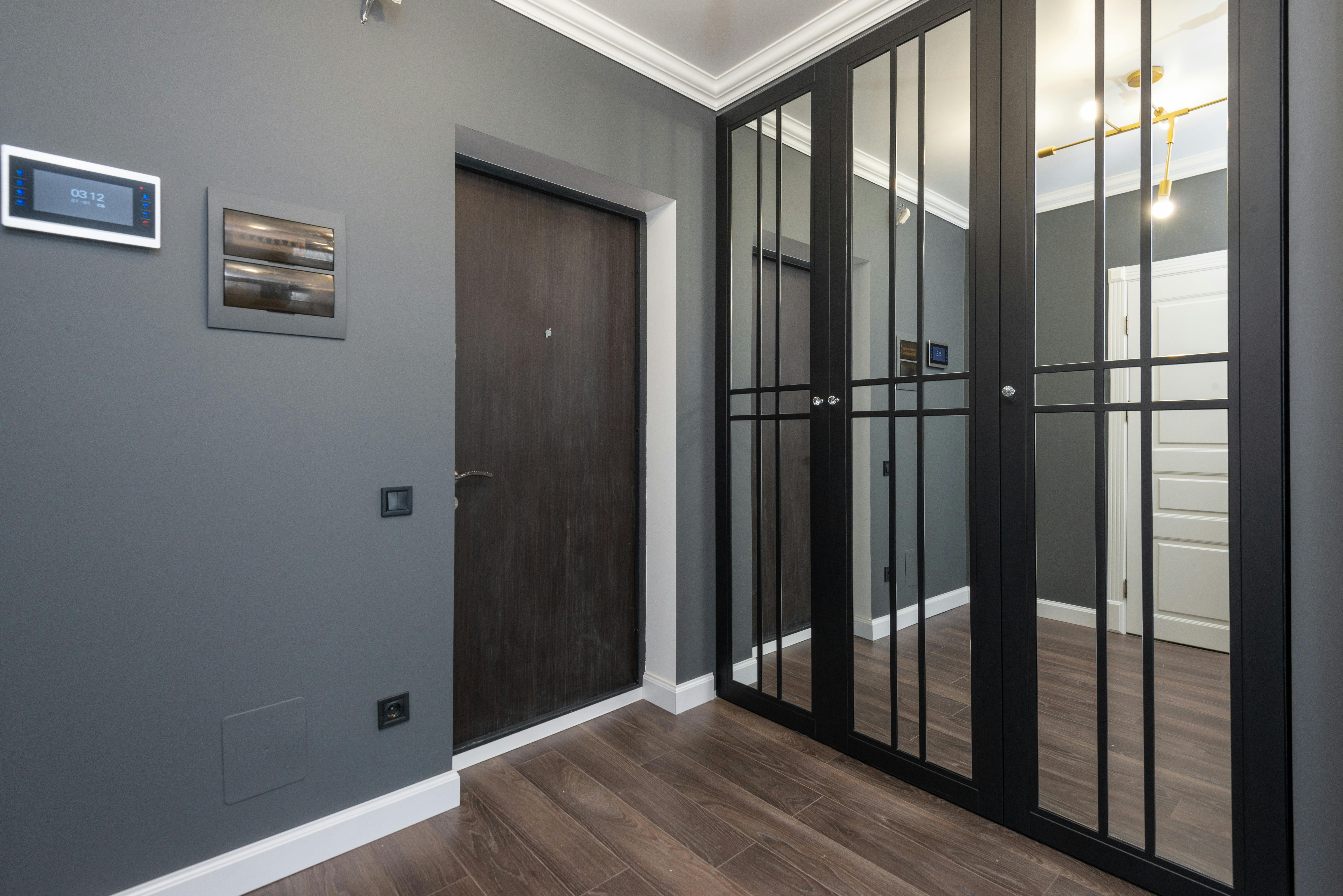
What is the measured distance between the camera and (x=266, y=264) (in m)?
1.62

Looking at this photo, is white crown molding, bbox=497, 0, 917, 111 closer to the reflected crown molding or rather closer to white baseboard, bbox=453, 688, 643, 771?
the reflected crown molding

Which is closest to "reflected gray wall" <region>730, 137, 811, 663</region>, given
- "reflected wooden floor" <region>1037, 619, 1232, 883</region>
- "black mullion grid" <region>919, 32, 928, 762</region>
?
"black mullion grid" <region>919, 32, 928, 762</region>

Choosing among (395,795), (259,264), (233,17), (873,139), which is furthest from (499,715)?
(873,139)

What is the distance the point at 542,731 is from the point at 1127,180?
100 inches

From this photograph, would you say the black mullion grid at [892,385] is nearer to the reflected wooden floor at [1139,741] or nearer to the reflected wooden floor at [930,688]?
the reflected wooden floor at [930,688]

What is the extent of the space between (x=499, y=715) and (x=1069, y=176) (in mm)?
2499

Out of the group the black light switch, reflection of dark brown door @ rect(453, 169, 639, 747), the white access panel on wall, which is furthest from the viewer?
reflection of dark brown door @ rect(453, 169, 639, 747)

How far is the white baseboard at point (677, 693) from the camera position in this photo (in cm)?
261

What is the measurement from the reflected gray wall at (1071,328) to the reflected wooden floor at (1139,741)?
160mm

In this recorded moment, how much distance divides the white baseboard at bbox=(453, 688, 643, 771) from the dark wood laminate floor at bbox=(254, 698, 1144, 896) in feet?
0.12

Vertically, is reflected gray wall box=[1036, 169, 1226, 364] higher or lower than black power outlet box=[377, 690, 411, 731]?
higher

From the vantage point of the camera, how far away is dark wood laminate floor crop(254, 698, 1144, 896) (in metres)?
1.62

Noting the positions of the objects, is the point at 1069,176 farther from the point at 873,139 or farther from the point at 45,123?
the point at 45,123

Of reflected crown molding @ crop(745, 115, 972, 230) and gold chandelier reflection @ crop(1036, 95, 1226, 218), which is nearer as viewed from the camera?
gold chandelier reflection @ crop(1036, 95, 1226, 218)
